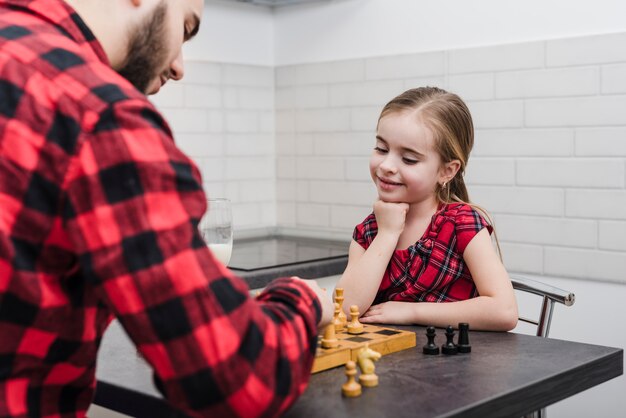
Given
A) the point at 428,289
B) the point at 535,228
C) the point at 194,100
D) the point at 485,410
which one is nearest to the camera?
the point at 485,410

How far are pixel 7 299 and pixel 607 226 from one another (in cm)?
228

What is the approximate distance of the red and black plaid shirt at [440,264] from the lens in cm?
188

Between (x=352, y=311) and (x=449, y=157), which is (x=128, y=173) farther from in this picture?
(x=449, y=157)

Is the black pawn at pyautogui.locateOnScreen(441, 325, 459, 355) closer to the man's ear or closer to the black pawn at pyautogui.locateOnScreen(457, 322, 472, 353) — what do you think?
the black pawn at pyautogui.locateOnScreen(457, 322, 472, 353)

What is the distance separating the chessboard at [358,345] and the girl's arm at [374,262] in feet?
0.95

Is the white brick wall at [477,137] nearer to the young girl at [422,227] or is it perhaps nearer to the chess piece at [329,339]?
the young girl at [422,227]

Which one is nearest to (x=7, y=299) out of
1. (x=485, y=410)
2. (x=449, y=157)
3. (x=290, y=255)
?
(x=485, y=410)

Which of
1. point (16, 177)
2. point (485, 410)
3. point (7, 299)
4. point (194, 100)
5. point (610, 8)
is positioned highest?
point (610, 8)

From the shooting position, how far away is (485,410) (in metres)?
1.14

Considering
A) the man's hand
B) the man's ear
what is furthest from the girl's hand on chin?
the man's hand

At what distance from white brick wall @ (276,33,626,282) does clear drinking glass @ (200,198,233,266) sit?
59.0 inches

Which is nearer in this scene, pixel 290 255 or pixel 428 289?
pixel 428 289

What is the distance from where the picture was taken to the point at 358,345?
1.37m

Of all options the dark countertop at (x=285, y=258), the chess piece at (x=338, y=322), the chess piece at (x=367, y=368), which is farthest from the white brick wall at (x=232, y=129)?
the chess piece at (x=367, y=368)
